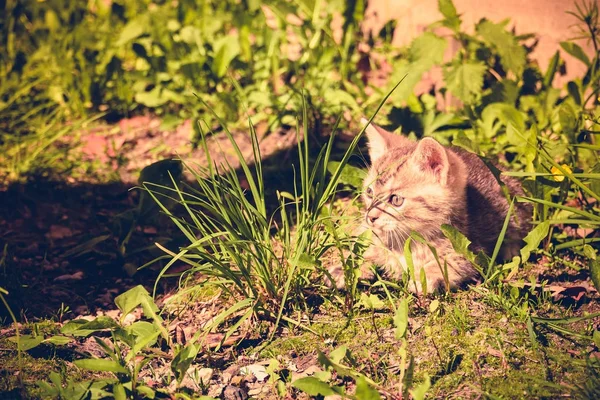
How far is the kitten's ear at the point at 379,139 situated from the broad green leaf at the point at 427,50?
904 mm

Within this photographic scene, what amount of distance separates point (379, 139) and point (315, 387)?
5.10 ft

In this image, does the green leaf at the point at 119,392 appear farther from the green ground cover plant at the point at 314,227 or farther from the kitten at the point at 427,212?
the kitten at the point at 427,212

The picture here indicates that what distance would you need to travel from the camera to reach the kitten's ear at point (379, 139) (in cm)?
326

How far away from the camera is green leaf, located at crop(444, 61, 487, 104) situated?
392cm

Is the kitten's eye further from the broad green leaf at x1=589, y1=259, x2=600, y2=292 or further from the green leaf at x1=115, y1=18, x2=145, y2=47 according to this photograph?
the green leaf at x1=115, y1=18, x2=145, y2=47

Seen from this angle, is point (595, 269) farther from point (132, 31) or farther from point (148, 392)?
point (132, 31)

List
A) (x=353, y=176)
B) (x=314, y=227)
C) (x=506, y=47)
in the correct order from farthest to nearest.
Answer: (x=506, y=47), (x=353, y=176), (x=314, y=227)

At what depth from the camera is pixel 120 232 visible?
3.60 m

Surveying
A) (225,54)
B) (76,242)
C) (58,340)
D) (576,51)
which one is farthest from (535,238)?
(225,54)

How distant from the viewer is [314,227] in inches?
118

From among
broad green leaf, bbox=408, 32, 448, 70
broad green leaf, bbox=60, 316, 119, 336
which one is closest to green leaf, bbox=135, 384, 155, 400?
broad green leaf, bbox=60, 316, 119, 336

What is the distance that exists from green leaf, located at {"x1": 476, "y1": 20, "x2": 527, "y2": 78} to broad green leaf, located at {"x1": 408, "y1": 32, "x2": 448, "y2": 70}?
28 cm

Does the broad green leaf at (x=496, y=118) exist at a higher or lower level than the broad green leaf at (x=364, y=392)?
higher

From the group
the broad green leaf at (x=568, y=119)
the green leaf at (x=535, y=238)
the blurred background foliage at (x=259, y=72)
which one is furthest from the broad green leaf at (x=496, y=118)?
the green leaf at (x=535, y=238)
